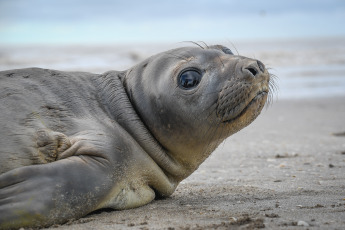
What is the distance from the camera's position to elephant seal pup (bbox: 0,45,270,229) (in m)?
4.07

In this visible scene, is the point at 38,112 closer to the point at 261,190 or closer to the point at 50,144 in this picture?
the point at 50,144

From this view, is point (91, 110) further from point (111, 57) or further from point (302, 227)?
point (111, 57)

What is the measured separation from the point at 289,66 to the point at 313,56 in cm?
606

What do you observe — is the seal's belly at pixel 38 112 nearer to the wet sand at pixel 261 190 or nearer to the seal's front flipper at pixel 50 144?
the seal's front flipper at pixel 50 144

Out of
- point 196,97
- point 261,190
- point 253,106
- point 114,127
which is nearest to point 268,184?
point 261,190

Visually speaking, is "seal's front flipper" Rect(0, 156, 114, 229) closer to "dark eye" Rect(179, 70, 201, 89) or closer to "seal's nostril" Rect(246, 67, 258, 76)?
"dark eye" Rect(179, 70, 201, 89)

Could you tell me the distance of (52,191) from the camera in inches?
158

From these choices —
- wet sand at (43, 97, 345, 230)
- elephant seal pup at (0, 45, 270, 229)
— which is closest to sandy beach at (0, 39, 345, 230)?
wet sand at (43, 97, 345, 230)

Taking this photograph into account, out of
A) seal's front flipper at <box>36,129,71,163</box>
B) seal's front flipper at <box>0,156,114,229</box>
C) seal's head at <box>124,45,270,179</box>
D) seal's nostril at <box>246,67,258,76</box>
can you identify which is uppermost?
seal's nostril at <box>246,67,258,76</box>

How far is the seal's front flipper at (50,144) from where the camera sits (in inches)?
170

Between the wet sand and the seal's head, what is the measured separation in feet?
2.00

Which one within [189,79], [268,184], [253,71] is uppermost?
[253,71]

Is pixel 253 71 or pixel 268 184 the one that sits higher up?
pixel 253 71

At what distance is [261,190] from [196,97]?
1395 millimetres
